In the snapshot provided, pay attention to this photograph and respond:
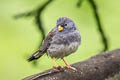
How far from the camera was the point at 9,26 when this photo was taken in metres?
7.60

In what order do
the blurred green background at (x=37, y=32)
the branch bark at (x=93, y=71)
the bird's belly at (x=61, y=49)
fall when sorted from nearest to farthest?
1. the branch bark at (x=93, y=71)
2. the bird's belly at (x=61, y=49)
3. the blurred green background at (x=37, y=32)

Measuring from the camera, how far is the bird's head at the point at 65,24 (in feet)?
11.4

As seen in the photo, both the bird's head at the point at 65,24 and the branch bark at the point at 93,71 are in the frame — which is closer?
the branch bark at the point at 93,71

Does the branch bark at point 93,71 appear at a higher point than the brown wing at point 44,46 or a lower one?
lower

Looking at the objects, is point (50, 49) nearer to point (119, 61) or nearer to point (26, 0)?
point (119, 61)

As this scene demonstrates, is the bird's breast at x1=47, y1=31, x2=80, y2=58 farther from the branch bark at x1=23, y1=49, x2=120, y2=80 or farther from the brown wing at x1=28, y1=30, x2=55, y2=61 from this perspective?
the branch bark at x1=23, y1=49, x2=120, y2=80

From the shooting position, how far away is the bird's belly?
3457 millimetres

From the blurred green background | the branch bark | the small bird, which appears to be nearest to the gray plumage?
the small bird

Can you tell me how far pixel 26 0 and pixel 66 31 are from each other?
389 centimetres

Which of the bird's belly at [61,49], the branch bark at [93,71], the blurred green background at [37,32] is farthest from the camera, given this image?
the blurred green background at [37,32]

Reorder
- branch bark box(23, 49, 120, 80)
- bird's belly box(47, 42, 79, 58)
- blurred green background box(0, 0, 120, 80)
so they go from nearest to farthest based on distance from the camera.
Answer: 1. branch bark box(23, 49, 120, 80)
2. bird's belly box(47, 42, 79, 58)
3. blurred green background box(0, 0, 120, 80)

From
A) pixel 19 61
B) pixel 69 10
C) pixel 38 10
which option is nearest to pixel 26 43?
pixel 19 61

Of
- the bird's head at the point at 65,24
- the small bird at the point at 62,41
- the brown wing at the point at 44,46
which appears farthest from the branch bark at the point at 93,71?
the bird's head at the point at 65,24

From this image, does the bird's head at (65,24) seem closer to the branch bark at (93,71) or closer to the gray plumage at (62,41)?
the gray plumage at (62,41)
